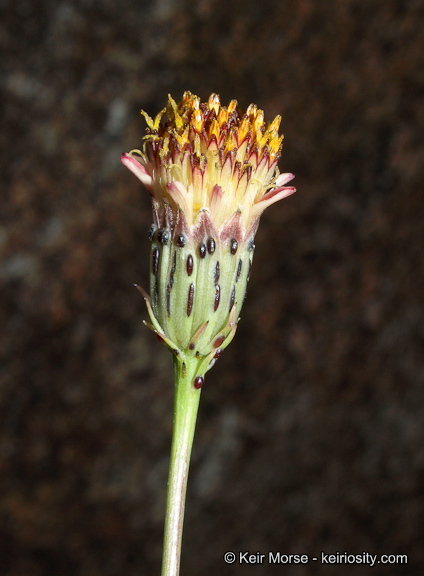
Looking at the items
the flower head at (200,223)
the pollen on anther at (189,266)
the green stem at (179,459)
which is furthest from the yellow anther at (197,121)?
the green stem at (179,459)

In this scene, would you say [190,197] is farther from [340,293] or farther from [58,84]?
[340,293]

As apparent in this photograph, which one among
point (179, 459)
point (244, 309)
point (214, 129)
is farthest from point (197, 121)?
point (244, 309)

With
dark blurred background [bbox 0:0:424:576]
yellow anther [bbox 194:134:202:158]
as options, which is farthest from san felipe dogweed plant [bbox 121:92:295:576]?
dark blurred background [bbox 0:0:424:576]

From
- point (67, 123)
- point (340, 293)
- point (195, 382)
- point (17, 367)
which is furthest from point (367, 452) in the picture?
point (195, 382)

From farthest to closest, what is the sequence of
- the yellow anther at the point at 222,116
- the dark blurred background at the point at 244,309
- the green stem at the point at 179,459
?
the dark blurred background at the point at 244,309
the yellow anther at the point at 222,116
the green stem at the point at 179,459

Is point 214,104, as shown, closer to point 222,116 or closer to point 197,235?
point 222,116

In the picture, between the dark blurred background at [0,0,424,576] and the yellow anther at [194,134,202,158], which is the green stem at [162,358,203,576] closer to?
the yellow anther at [194,134,202,158]

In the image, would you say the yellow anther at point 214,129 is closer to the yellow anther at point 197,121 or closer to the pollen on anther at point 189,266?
the yellow anther at point 197,121

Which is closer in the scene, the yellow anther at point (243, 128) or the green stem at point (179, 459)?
the green stem at point (179, 459)
